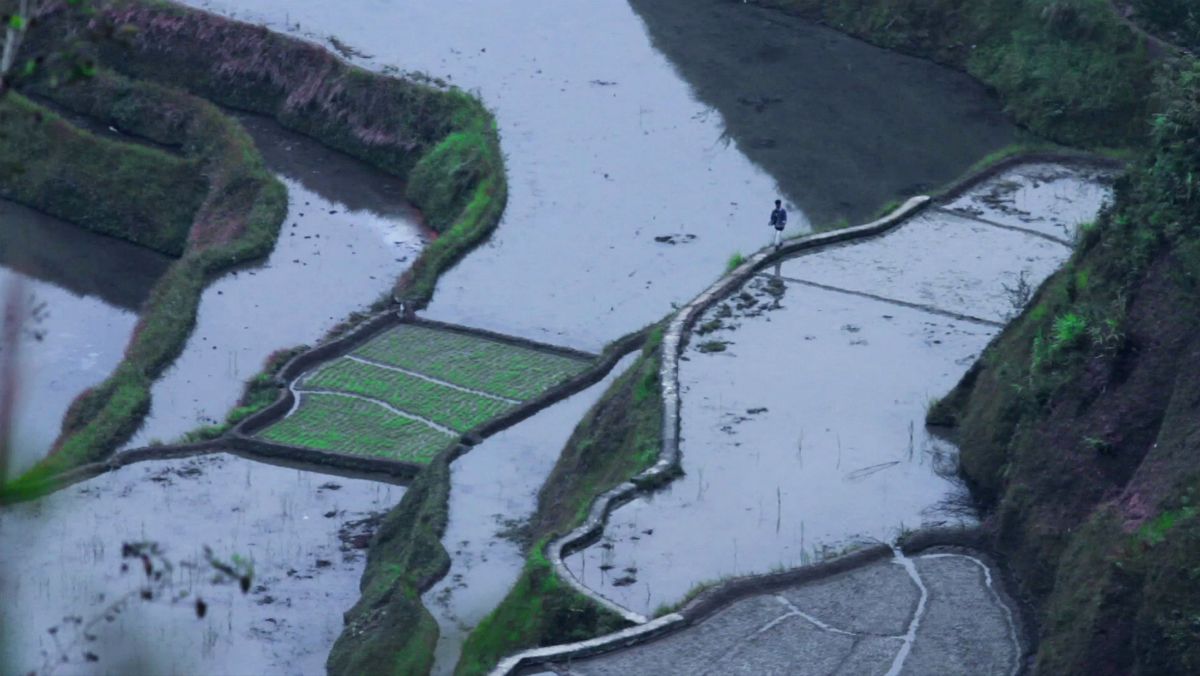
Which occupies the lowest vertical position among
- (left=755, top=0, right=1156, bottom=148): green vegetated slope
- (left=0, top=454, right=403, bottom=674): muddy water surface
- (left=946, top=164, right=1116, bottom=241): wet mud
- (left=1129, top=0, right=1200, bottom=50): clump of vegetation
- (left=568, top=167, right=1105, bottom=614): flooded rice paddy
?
(left=0, top=454, right=403, bottom=674): muddy water surface

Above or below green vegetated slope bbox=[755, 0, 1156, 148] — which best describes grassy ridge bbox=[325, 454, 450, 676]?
below

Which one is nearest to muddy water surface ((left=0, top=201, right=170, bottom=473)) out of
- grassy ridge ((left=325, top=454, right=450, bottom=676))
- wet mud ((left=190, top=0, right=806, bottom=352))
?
wet mud ((left=190, top=0, right=806, bottom=352))

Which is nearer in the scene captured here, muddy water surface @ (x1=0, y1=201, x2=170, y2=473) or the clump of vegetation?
muddy water surface @ (x1=0, y1=201, x2=170, y2=473)

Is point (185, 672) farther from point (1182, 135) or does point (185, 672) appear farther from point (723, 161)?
point (723, 161)

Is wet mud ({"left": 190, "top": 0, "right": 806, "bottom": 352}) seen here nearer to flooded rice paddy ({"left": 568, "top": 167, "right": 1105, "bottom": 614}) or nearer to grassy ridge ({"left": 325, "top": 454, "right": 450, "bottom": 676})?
flooded rice paddy ({"left": 568, "top": 167, "right": 1105, "bottom": 614})

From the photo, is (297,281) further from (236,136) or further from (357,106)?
(357,106)

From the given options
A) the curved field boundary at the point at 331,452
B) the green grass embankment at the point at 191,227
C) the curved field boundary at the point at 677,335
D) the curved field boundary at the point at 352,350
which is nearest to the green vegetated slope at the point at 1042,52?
the curved field boundary at the point at 677,335

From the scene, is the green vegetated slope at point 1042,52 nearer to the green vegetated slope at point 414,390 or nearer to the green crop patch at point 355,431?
the green vegetated slope at point 414,390

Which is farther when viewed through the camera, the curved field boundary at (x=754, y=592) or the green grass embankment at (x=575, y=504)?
the green grass embankment at (x=575, y=504)
